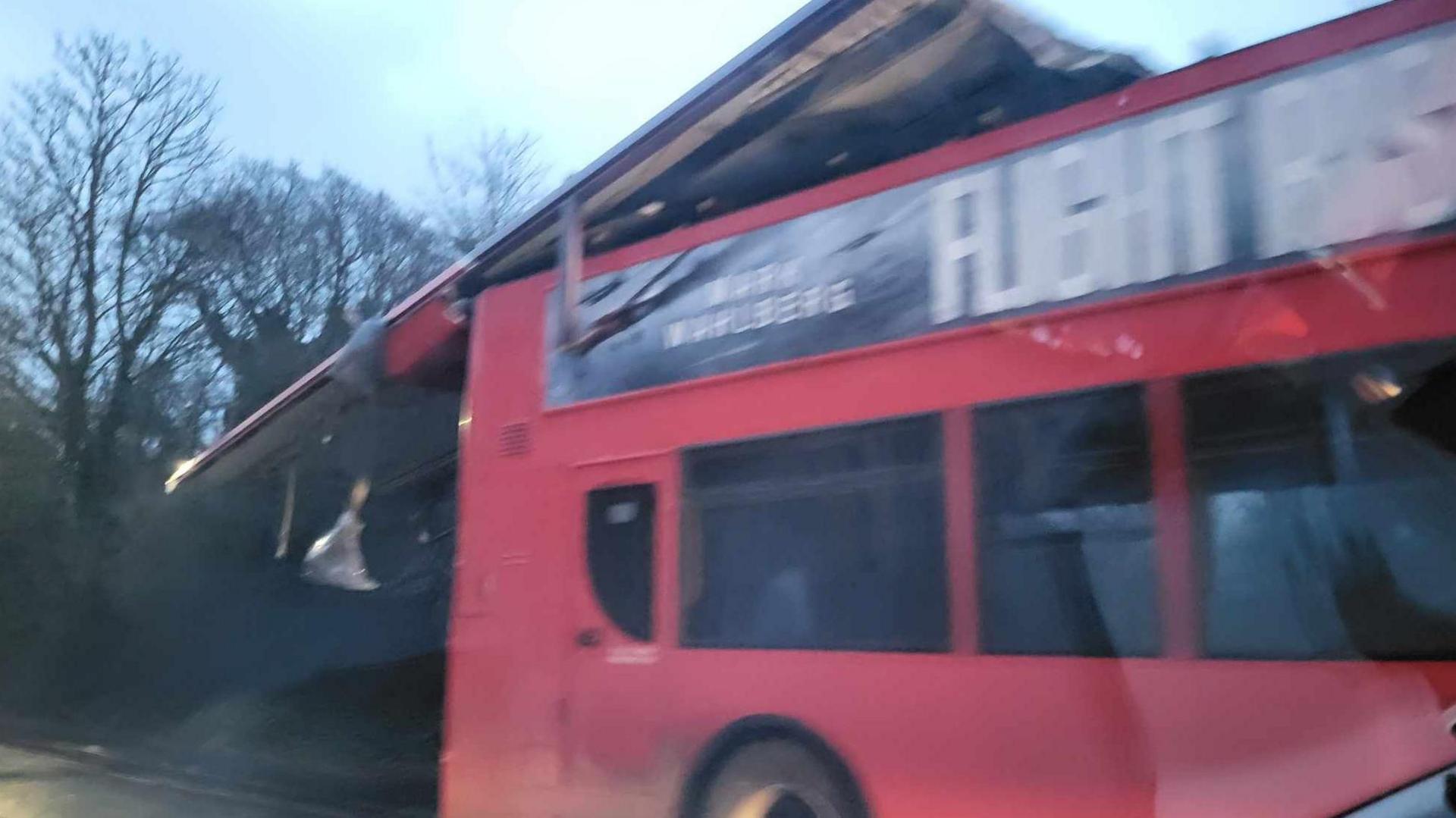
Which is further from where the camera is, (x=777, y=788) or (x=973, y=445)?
(x=777, y=788)

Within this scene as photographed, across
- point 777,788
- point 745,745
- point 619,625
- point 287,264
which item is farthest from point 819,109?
point 287,264

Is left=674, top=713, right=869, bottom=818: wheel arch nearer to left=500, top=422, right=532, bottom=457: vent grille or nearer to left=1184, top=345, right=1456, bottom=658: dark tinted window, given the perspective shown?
left=1184, top=345, right=1456, bottom=658: dark tinted window

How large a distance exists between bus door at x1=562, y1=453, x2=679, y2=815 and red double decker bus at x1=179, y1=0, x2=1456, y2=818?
0.02 m

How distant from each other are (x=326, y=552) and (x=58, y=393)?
11.0 meters

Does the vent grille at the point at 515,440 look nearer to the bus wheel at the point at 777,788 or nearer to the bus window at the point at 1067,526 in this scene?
the bus wheel at the point at 777,788

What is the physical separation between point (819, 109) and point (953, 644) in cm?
288

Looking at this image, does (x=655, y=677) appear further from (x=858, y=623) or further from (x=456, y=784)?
(x=456, y=784)

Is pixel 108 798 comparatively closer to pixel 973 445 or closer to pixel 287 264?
pixel 287 264

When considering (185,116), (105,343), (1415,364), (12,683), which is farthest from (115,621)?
(1415,364)

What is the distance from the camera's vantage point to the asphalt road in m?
9.32

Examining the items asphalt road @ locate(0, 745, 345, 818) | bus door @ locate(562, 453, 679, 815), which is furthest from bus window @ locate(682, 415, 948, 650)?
asphalt road @ locate(0, 745, 345, 818)

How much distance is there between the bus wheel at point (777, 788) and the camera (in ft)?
17.0

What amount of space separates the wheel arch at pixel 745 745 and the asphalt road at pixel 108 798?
5.32 m

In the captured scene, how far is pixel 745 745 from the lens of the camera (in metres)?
5.52
